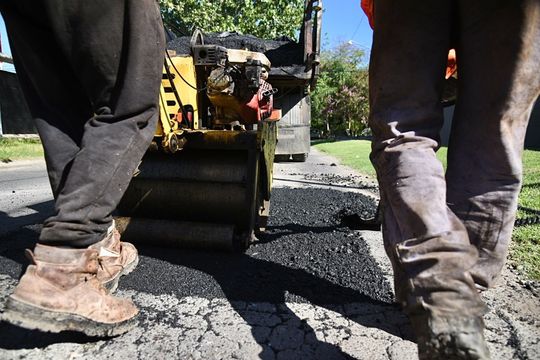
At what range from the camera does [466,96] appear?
129 cm

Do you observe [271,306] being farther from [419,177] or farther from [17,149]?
[17,149]

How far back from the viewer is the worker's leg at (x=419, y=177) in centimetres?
97

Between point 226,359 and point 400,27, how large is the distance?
1.24m

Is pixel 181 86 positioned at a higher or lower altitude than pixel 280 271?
higher

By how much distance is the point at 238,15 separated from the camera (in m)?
19.9

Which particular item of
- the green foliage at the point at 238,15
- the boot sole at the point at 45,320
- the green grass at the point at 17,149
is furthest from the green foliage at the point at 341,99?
the boot sole at the point at 45,320

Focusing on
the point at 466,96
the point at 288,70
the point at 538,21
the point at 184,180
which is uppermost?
the point at 288,70

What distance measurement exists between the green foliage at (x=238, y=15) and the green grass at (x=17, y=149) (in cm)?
937

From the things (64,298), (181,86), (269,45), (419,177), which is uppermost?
(269,45)

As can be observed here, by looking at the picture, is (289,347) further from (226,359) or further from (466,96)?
(466,96)

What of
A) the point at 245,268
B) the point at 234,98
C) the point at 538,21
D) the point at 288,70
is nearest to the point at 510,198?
the point at 538,21

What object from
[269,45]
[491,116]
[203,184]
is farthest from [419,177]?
[269,45]

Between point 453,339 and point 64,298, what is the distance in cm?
115

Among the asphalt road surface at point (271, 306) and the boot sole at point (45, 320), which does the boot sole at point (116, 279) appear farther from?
the boot sole at point (45, 320)
